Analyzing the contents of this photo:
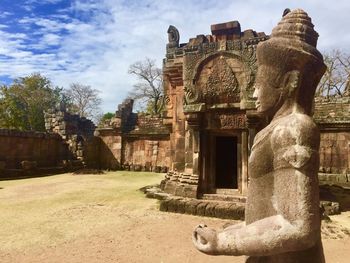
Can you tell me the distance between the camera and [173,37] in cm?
936

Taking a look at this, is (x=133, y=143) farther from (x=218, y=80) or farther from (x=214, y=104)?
(x=218, y=80)

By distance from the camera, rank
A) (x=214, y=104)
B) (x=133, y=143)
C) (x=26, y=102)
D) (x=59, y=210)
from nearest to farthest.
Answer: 1. (x=59, y=210)
2. (x=214, y=104)
3. (x=133, y=143)
4. (x=26, y=102)

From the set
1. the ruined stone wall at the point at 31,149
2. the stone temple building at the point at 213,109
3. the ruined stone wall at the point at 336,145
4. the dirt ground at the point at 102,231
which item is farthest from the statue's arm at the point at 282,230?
the ruined stone wall at the point at 31,149

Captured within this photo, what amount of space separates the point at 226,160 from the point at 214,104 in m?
3.12

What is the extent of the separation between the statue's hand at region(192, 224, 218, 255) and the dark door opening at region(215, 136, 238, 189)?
25.7ft

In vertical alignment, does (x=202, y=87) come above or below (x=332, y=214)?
above

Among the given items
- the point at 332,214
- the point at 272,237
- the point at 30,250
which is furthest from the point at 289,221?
the point at 332,214

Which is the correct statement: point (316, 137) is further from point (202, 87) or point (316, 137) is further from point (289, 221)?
point (202, 87)

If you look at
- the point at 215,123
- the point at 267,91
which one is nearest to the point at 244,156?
the point at 215,123

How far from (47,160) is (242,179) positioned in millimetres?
12462

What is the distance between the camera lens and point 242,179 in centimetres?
687

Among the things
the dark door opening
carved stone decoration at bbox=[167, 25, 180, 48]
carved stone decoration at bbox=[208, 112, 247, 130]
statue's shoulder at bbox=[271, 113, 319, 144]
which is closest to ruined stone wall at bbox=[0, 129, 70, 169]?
carved stone decoration at bbox=[167, 25, 180, 48]

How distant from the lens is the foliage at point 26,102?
25188mm

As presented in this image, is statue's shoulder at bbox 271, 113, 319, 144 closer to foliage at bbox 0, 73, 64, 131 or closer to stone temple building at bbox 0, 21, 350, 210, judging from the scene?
stone temple building at bbox 0, 21, 350, 210
